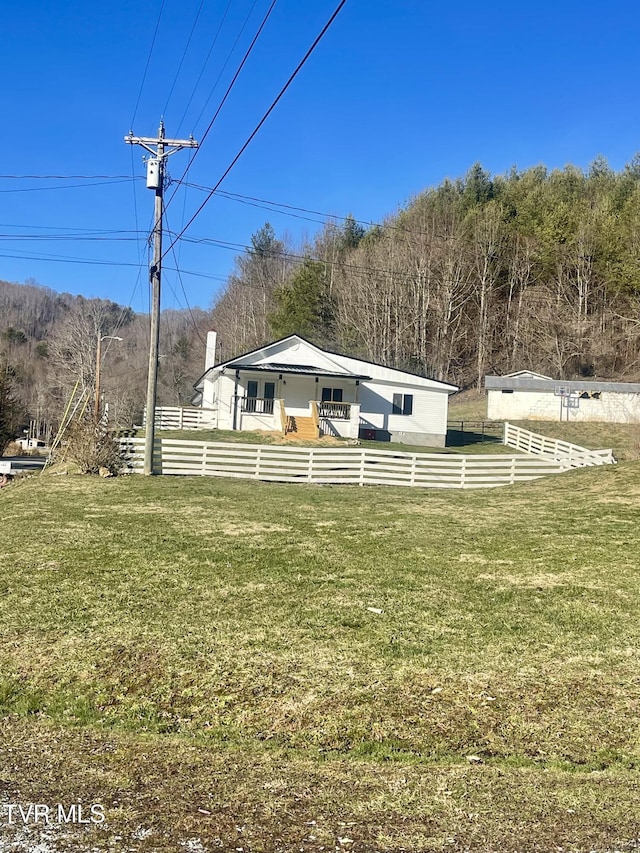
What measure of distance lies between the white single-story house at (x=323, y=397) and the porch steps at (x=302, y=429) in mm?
47

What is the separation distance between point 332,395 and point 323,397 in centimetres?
50

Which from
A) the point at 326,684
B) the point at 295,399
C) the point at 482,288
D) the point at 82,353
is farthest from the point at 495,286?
the point at 326,684

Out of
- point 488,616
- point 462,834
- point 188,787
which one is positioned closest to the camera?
point 462,834

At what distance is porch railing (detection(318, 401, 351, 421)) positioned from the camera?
1341 inches

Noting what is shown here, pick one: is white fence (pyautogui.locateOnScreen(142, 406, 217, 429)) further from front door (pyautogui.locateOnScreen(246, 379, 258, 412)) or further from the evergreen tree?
the evergreen tree

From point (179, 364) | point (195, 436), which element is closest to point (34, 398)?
point (179, 364)

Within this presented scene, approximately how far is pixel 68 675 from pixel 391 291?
57.3 m

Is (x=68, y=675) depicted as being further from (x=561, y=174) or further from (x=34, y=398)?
(x=34, y=398)

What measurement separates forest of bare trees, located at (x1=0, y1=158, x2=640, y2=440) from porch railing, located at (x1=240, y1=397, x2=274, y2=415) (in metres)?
20.8

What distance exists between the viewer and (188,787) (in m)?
4.09

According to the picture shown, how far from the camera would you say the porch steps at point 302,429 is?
105 feet

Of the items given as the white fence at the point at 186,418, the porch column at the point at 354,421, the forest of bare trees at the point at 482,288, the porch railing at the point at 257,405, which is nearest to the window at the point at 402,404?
the porch column at the point at 354,421

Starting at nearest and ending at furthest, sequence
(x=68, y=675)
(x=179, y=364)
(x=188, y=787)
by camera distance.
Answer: (x=188, y=787), (x=68, y=675), (x=179, y=364)

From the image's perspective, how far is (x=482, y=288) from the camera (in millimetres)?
59062
